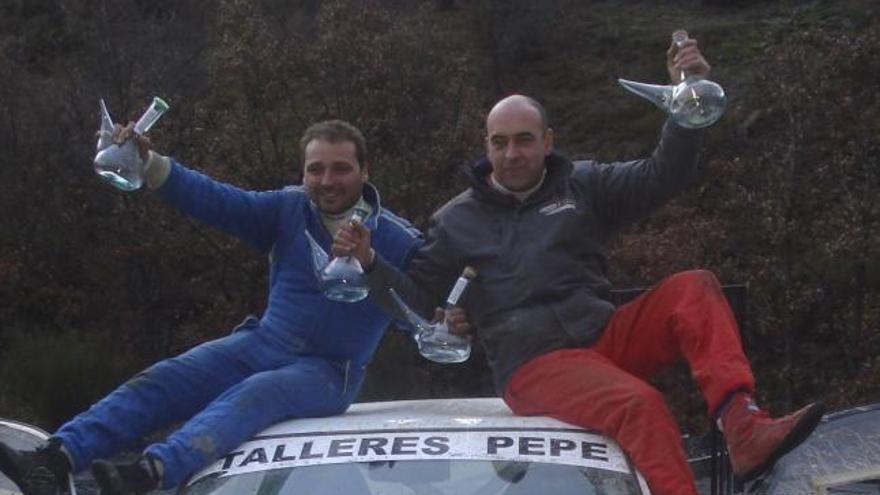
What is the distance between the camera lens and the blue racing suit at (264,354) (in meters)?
4.35

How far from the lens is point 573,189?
4.68 metres

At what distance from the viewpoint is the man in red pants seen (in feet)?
12.8

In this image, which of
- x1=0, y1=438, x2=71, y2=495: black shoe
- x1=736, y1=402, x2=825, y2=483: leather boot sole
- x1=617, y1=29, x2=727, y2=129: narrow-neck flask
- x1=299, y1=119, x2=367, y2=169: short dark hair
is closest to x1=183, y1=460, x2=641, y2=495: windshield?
x1=736, y1=402, x2=825, y2=483: leather boot sole

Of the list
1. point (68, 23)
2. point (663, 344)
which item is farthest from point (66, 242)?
point (663, 344)

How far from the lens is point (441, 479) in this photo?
3.92 meters

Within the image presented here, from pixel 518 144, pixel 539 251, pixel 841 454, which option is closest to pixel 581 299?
pixel 539 251

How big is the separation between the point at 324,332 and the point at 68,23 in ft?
34.9

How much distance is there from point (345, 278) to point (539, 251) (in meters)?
0.58

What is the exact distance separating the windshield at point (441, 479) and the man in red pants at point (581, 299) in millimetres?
141

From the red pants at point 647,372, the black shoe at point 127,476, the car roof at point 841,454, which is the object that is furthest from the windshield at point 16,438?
the car roof at point 841,454

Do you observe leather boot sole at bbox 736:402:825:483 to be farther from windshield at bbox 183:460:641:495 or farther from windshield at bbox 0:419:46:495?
windshield at bbox 0:419:46:495

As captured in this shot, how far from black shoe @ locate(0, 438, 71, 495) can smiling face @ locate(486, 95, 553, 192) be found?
155 cm

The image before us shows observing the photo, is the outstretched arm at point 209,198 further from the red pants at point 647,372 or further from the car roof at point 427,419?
the red pants at point 647,372

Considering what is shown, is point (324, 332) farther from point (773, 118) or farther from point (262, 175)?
point (773, 118)
